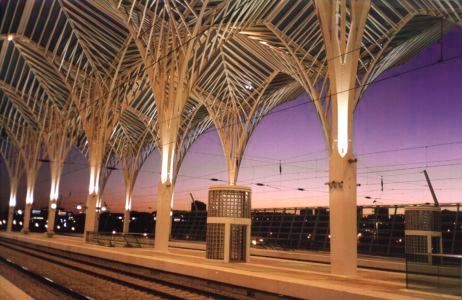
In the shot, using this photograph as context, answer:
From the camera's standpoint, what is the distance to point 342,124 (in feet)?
60.1

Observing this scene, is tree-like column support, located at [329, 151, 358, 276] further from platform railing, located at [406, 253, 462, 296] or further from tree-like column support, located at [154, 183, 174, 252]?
tree-like column support, located at [154, 183, 174, 252]

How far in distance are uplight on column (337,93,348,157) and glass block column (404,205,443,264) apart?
794 centimetres

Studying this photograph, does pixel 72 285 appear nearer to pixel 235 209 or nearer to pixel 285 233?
pixel 235 209

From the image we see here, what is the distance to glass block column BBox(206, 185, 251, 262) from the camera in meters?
21.7

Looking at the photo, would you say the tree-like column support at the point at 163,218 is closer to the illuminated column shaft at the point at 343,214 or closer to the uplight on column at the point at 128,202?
the illuminated column shaft at the point at 343,214

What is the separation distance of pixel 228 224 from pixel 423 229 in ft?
31.5

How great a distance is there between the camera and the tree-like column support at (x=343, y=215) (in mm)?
17375

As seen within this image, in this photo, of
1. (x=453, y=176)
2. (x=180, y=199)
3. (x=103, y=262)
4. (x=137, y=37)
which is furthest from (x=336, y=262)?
(x=180, y=199)

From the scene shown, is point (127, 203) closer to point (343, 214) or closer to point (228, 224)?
point (228, 224)

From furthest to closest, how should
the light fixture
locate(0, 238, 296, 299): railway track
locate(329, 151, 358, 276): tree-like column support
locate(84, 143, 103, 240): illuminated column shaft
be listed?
1. the light fixture
2. locate(84, 143, 103, 240): illuminated column shaft
3. locate(329, 151, 358, 276): tree-like column support
4. locate(0, 238, 296, 299): railway track

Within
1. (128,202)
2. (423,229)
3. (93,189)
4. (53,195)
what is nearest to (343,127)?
(423,229)

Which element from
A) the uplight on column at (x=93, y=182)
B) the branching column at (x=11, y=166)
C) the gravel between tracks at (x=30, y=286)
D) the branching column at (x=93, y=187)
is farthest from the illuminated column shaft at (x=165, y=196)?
the branching column at (x=11, y=166)

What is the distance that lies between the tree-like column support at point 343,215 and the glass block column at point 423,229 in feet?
24.0

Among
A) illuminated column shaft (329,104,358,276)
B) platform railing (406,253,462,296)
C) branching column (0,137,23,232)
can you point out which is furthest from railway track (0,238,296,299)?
branching column (0,137,23,232)
